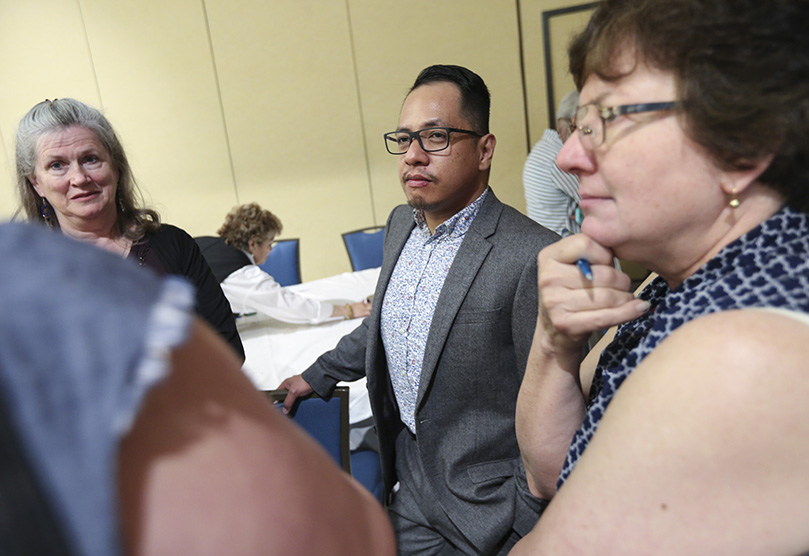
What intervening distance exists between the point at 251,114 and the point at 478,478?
5.26 meters

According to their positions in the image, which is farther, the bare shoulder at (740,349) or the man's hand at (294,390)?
the man's hand at (294,390)

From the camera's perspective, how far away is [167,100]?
5758 mm

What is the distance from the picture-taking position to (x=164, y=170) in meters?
5.89

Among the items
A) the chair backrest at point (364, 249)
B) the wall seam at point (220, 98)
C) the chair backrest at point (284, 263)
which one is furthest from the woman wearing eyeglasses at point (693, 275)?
the wall seam at point (220, 98)

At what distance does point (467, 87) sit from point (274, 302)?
1.66 meters

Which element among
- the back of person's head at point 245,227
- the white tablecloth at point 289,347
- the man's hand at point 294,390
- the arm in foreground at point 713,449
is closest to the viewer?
the arm in foreground at point 713,449

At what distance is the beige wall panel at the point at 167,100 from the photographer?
5578mm

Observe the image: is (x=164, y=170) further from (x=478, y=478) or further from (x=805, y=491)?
(x=805, y=491)

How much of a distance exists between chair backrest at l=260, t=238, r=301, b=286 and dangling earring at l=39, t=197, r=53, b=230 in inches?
105

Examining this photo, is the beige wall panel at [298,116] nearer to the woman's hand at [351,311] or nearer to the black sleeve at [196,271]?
the woman's hand at [351,311]

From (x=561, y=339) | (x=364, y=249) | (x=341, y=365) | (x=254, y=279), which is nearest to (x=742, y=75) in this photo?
(x=561, y=339)

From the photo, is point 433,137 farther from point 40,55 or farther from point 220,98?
point 40,55

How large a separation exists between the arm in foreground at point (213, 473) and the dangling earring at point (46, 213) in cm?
174

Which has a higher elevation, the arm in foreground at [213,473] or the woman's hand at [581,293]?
the arm in foreground at [213,473]
